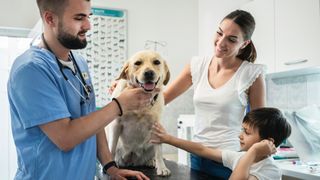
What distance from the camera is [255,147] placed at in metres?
0.98

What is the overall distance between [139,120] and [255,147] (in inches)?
20.6

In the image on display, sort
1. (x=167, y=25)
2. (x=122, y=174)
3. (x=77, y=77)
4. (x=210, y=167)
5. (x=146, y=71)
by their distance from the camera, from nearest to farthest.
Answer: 1. (x=77, y=77)
2. (x=122, y=174)
3. (x=210, y=167)
4. (x=146, y=71)
5. (x=167, y=25)

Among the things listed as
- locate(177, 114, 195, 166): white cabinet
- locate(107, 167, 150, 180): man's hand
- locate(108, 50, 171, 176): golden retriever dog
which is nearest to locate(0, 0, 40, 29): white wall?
locate(177, 114, 195, 166): white cabinet

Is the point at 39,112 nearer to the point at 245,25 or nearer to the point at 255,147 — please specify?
the point at 255,147

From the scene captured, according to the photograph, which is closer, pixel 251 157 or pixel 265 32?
pixel 251 157

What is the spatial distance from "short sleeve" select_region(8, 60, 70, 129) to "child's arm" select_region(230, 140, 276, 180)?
0.53 m

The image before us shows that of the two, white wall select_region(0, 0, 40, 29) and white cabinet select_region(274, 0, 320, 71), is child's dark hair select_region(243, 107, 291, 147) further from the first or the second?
white wall select_region(0, 0, 40, 29)

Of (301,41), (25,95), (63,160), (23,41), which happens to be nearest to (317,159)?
(301,41)

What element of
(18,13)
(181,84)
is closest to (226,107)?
(181,84)

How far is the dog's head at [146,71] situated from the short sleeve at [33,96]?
497 millimetres

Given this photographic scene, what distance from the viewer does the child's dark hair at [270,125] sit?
3.44 ft

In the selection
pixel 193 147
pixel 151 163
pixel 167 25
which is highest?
pixel 167 25

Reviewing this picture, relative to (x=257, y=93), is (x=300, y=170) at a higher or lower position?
lower

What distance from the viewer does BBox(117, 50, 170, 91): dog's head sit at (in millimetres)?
1294
